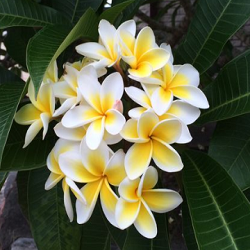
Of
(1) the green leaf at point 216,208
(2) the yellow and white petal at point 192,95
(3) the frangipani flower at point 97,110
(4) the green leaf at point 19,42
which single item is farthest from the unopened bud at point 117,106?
(4) the green leaf at point 19,42

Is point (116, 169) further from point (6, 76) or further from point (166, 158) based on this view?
point (6, 76)

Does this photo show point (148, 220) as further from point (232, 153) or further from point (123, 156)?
point (232, 153)

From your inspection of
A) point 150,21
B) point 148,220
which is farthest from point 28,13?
point 150,21

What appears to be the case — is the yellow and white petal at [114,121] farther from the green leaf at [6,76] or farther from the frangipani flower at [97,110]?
the green leaf at [6,76]

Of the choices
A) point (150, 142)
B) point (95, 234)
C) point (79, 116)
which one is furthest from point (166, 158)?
point (95, 234)

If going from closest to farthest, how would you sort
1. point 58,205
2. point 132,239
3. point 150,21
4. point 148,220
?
point 148,220 → point 132,239 → point 58,205 → point 150,21

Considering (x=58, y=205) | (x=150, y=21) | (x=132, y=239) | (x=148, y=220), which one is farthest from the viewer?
(x=150, y=21)
